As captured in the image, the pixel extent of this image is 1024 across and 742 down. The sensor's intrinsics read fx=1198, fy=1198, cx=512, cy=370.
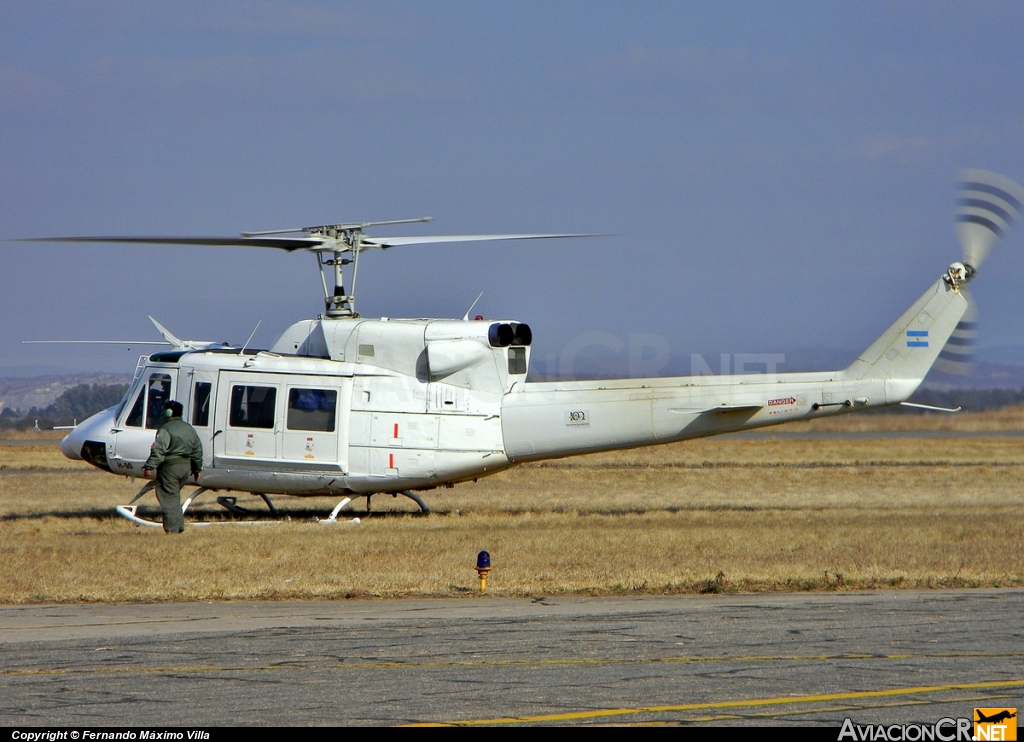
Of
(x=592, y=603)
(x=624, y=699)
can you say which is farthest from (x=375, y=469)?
(x=624, y=699)

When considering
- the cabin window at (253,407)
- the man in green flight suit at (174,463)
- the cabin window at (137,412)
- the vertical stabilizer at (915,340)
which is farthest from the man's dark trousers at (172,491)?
the vertical stabilizer at (915,340)

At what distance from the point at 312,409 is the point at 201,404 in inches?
68.3

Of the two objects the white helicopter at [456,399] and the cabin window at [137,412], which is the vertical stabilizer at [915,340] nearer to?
the white helicopter at [456,399]

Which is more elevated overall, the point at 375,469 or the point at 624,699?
the point at 375,469

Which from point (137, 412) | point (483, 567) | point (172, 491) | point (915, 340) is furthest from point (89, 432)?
point (915, 340)

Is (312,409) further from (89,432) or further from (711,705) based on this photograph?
(711,705)

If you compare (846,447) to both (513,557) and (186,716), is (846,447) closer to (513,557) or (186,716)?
(513,557)

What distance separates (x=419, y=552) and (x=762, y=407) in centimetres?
648

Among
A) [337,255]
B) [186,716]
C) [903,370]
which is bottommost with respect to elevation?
[186,716]

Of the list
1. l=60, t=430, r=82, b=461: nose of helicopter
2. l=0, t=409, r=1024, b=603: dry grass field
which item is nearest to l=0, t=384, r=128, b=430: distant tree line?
l=60, t=430, r=82, b=461: nose of helicopter

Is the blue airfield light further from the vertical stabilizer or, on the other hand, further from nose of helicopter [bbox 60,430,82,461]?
nose of helicopter [bbox 60,430,82,461]

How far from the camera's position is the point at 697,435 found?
60.5 ft

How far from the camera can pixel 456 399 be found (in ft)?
60.3

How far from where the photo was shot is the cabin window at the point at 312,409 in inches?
720
